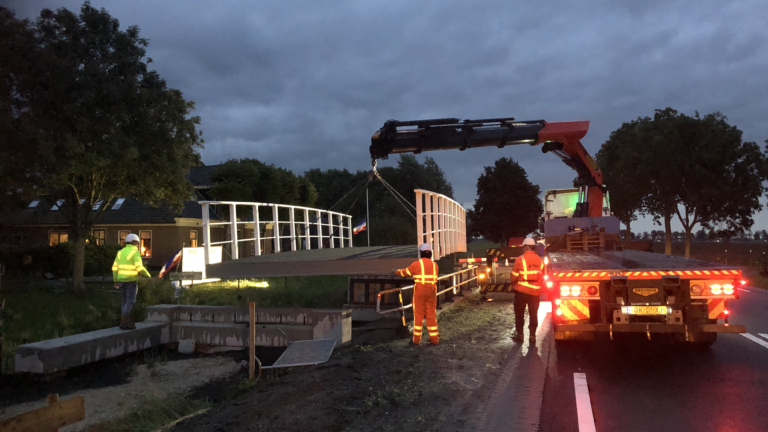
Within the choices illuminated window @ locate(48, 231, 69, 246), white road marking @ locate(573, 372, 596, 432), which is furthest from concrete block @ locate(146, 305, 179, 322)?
illuminated window @ locate(48, 231, 69, 246)

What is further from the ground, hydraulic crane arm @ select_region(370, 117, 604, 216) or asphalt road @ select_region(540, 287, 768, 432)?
hydraulic crane arm @ select_region(370, 117, 604, 216)

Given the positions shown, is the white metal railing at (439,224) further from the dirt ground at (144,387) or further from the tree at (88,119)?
the tree at (88,119)

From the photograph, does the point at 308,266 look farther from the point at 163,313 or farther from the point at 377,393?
the point at 377,393

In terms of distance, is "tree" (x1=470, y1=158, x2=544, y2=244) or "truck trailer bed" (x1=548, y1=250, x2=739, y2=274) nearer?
"truck trailer bed" (x1=548, y1=250, x2=739, y2=274)

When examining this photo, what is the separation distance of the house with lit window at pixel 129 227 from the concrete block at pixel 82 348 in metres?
17.9

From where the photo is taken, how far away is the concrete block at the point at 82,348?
8.70 metres

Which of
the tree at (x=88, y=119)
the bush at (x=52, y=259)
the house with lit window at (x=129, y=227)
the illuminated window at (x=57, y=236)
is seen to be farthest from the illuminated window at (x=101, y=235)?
the tree at (x=88, y=119)

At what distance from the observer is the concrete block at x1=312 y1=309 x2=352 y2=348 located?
977 centimetres

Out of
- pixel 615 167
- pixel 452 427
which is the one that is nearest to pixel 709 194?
pixel 615 167

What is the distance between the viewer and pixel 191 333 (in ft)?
36.6

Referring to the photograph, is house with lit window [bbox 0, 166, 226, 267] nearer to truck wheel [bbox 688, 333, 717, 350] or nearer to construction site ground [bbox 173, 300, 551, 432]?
construction site ground [bbox 173, 300, 551, 432]

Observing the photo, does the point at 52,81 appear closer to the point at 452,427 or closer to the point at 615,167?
the point at 452,427

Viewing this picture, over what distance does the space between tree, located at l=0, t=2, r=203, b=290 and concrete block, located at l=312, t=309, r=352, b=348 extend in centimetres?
852

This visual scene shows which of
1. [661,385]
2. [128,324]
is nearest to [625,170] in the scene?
[661,385]
